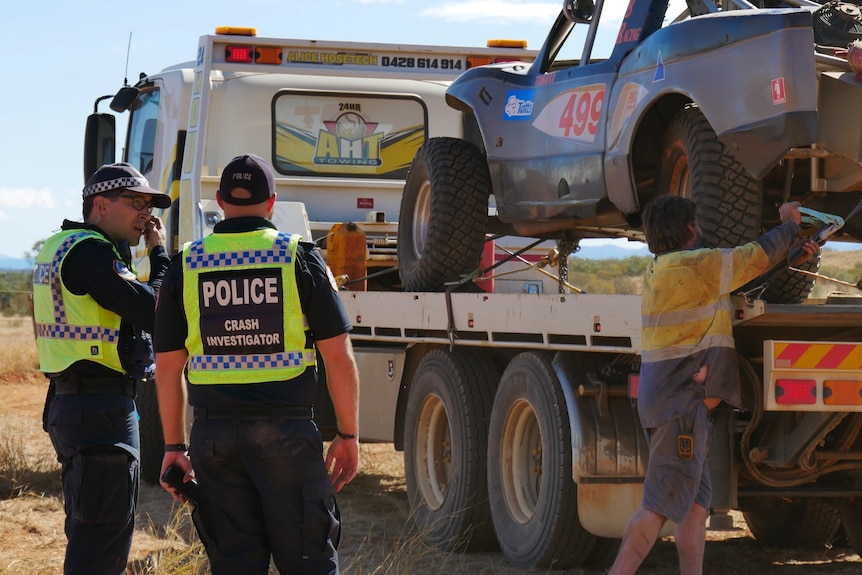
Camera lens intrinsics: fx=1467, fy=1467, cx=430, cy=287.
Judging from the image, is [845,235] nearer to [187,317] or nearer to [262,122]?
[187,317]

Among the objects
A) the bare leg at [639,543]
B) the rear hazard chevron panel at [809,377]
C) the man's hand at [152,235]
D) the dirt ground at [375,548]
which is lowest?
the dirt ground at [375,548]

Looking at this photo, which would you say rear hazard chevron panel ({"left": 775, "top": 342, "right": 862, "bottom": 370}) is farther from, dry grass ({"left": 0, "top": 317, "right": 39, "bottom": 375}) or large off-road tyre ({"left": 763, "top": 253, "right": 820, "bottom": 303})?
dry grass ({"left": 0, "top": 317, "right": 39, "bottom": 375})

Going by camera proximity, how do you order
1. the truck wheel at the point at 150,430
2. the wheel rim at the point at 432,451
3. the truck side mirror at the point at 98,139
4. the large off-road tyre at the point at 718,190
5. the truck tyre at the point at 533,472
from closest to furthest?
the large off-road tyre at the point at 718,190, the truck tyre at the point at 533,472, the wheel rim at the point at 432,451, the truck wheel at the point at 150,430, the truck side mirror at the point at 98,139

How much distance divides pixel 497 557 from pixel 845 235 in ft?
8.34

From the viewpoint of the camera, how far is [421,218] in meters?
9.17

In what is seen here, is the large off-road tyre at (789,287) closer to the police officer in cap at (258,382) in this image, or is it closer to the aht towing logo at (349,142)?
the police officer in cap at (258,382)

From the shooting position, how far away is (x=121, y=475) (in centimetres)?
521

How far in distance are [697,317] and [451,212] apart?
309 cm

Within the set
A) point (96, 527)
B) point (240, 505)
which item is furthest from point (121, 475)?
point (240, 505)

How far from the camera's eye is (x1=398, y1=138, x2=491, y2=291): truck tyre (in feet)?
28.1

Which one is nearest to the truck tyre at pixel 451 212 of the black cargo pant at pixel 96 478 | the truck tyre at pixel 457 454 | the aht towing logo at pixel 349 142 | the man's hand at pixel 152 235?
the truck tyre at pixel 457 454

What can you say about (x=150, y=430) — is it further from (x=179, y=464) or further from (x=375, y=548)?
(x=179, y=464)

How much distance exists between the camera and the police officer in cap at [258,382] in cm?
451

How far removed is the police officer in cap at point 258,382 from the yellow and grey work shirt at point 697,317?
155 cm
